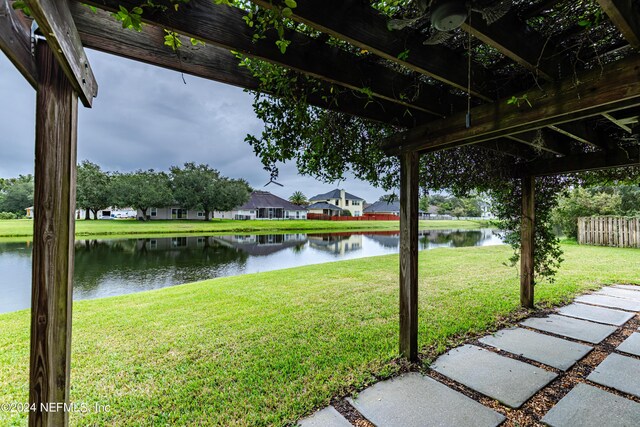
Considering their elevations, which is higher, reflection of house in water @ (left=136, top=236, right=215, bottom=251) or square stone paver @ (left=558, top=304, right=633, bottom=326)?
square stone paver @ (left=558, top=304, right=633, bottom=326)

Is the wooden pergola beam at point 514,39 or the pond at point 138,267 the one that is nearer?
the wooden pergola beam at point 514,39

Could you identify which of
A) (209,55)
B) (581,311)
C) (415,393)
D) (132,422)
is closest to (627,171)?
(581,311)

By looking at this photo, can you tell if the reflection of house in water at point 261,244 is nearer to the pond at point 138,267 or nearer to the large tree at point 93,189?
the pond at point 138,267

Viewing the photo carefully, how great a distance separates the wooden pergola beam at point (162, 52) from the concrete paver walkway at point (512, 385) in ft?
6.92

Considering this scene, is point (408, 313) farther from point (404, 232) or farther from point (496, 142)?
point (496, 142)

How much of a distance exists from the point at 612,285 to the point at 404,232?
203 inches

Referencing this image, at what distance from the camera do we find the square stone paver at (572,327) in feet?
9.71

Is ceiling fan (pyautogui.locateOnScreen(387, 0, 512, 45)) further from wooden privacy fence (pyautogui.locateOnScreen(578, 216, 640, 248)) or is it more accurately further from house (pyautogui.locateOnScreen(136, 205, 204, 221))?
house (pyautogui.locateOnScreen(136, 205, 204, 221))

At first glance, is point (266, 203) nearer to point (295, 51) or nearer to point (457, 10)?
point (295, 51)

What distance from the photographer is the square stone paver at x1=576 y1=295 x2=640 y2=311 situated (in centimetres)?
382

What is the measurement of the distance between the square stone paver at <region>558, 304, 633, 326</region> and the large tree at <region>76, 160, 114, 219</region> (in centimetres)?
3368

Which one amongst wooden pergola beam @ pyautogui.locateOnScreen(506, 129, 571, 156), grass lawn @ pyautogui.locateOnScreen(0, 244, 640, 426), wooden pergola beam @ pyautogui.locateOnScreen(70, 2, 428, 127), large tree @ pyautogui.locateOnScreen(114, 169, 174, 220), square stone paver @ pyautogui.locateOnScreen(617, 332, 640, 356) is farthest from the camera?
large tree @ pyautogui.locateOnScreen(114, 169, 174, 220)

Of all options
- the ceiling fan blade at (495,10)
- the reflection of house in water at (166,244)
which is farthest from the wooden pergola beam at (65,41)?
the reflection of house in water at (166,244)

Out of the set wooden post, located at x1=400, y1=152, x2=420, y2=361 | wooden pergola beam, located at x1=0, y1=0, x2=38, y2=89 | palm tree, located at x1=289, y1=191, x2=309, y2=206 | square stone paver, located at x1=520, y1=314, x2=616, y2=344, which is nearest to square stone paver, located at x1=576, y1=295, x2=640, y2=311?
square stone paver, located at x1=520, y1=314, x2=616, y2=344
